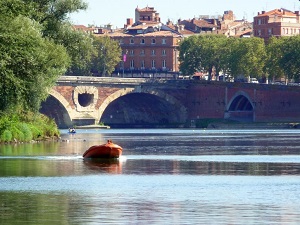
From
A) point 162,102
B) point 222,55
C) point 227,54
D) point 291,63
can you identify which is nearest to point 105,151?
point 291,63

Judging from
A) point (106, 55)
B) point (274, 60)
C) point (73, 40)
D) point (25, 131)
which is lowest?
point (25, 131)

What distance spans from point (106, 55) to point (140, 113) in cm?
2429

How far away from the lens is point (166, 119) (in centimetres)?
16012

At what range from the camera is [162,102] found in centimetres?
15738

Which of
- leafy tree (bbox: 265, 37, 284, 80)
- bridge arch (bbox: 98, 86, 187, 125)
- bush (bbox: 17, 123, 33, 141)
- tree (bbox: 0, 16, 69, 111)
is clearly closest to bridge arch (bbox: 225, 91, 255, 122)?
leafy tree (bbox: 265, 37, 284, 80)

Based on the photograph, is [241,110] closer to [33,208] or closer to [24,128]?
[24,128]

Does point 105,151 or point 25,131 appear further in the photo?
point 25,131

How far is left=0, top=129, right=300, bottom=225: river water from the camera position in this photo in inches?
1312

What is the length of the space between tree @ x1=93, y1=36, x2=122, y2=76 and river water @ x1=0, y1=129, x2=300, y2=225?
119 metres

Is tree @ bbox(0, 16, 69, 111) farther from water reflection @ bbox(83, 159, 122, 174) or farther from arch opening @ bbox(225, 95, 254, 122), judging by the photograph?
arch opening @ bbox(225, 95, 254, 122)

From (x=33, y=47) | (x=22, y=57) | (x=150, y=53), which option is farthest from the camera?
(x=150, y=53)

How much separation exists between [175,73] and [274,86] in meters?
49.8

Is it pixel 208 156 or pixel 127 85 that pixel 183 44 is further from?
pixel 208 156

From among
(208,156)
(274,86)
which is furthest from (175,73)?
(208,156)
